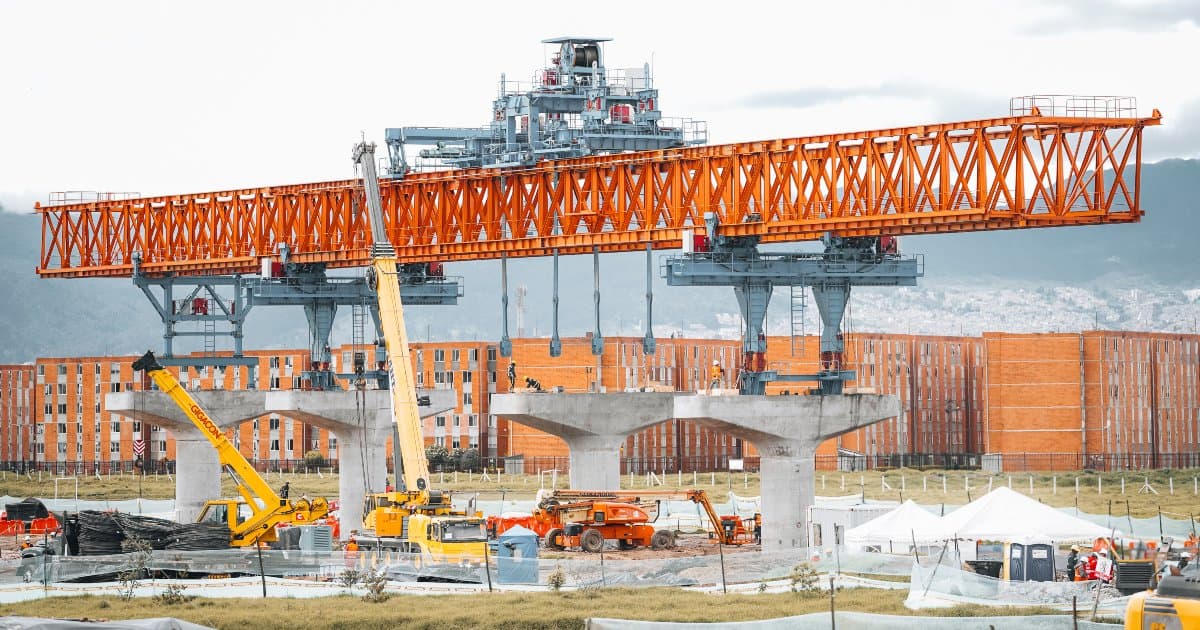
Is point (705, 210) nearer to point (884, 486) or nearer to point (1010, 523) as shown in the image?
point (1010, 523)

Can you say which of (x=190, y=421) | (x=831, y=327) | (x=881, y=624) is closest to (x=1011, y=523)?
(x=831, y=327)

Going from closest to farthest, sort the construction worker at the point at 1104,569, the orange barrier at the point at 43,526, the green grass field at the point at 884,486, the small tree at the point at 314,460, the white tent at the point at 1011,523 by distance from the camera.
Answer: the construction worker at the point at 1104,569, the white tent at the point at 1011,523, the orange barrier at the point at 43,526, the green grass field at the point at 884,486, the small tree at the point at 314,460

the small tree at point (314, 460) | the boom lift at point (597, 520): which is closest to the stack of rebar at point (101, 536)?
the boom lift at point (597, 520)

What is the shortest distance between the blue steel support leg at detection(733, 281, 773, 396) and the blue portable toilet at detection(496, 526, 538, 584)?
12616 mm

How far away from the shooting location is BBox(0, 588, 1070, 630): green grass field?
127 ft

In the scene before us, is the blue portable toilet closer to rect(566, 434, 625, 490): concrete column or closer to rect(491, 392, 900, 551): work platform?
rect(491, 392, 900, 551): work platform

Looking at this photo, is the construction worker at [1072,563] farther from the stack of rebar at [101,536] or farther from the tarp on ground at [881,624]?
the stack of rebar at [101,536]

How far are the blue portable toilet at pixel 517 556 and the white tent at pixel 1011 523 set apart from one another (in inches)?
448

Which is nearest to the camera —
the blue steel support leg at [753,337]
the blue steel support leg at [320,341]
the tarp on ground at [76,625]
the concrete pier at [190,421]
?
the tarp on ground at [76,625]

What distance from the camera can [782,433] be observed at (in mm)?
60812

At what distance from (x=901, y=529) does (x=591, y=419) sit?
58.1 ft

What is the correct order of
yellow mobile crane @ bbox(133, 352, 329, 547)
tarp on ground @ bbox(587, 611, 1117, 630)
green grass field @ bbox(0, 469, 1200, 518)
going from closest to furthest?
tarp on ground @ bbox(587, 611, 1117, 630) < yellow mobile crane @ bbox(133, 352, 329, 547) < green grass field @ bbox(0, 469, 1200, 518)

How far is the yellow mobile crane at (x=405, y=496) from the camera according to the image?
172ft

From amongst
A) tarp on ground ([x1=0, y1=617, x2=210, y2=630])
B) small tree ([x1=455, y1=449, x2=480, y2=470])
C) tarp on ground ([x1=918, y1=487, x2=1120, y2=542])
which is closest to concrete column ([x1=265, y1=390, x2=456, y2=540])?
tarp on ground ([x1=918, y1=487, x2=1120, y2=542])
